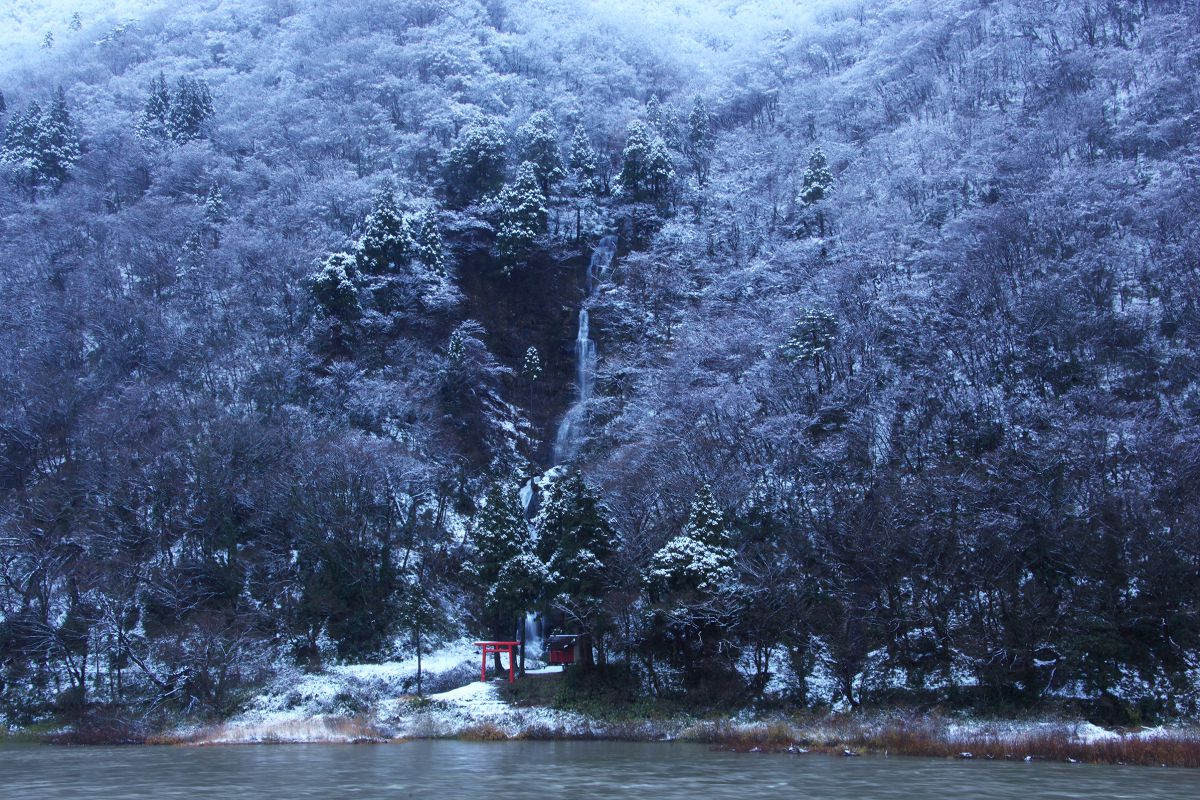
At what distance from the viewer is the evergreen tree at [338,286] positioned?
170 feet

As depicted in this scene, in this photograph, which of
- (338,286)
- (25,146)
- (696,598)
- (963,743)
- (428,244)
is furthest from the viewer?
(25,146)

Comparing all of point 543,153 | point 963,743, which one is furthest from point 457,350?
point 963,743

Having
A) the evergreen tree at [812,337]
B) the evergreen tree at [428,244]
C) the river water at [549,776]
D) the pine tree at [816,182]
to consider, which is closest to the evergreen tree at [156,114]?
the evergreen tree at [428,244]

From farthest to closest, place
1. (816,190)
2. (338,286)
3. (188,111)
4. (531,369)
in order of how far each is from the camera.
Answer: (188,111), (816,190), (531,369), (338,286)

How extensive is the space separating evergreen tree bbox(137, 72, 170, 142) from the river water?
64002 millimetres

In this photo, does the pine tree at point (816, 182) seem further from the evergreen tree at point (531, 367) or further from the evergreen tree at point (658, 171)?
the evergreen tree at point (531, 367)

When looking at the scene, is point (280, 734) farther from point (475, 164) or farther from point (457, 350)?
point (475, 164)

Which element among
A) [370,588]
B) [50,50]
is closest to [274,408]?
[370,588]

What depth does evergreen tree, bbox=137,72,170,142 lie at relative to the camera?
73.1 m

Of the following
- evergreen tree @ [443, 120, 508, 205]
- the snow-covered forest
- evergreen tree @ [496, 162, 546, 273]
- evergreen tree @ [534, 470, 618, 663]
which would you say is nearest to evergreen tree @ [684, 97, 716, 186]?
the snow-covered forest

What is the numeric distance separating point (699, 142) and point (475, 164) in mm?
23222

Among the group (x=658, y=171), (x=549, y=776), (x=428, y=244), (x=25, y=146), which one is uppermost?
(x=25, y=146)

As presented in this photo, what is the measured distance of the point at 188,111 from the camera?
75.4 meters

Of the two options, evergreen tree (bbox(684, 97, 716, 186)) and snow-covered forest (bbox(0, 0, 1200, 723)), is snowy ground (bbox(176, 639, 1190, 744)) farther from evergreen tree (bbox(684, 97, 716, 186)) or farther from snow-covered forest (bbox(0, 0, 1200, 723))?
evergreen tree (bbox(684, 97, 716, 186))
